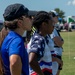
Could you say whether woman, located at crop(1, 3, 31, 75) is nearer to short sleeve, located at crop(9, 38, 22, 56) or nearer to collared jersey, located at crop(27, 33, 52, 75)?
short sleeve, located at crop(9, 38, 22, 56)

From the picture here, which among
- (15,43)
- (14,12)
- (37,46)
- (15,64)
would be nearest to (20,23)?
(14,12)

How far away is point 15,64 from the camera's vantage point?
3.73 meters

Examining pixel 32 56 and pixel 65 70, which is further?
pixel 65 70

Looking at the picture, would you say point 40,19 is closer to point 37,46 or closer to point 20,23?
point 37,46

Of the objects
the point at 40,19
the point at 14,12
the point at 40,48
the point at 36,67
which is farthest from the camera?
the point at 40,19

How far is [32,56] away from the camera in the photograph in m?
4.75

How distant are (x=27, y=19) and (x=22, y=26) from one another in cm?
14

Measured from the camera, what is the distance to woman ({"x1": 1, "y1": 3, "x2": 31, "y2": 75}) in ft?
12.3

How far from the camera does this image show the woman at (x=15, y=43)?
376 cm

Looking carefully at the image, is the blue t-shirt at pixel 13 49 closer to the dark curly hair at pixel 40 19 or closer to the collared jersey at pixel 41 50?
the collared jersey at pixel 41 50

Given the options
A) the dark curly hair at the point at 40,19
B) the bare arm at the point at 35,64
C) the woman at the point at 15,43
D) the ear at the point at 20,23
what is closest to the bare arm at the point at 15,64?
the woman at the point at 15,43

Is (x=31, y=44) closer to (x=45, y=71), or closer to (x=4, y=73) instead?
(x=45, y=71)

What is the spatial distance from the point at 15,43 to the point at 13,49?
0.07m

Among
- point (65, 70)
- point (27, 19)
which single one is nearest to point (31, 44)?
point (27, 19)
